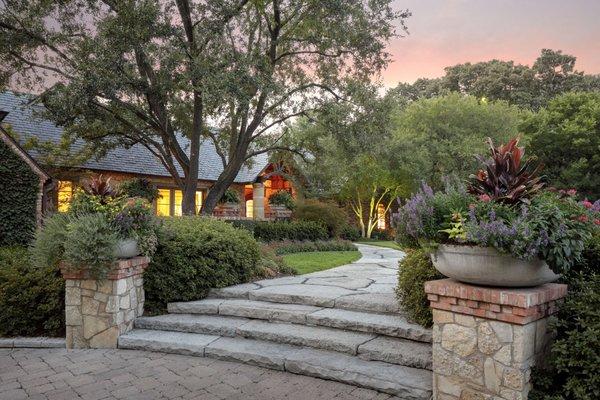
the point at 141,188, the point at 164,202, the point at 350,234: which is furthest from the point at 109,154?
the point at 350,234

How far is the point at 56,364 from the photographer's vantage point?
441 cm

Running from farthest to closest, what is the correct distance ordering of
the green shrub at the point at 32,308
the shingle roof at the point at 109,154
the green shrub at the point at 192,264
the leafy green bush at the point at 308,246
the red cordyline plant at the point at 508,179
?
the shingle roof at the point at 109,154 < the leafy green bush at the point at 308,246 < the green shrub at the point at 192,264 < the green shrub at the point at 32,308 < the red cordyline plant at the point at 508,179

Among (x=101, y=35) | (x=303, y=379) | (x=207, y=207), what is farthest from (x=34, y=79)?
(x=303, y=379)

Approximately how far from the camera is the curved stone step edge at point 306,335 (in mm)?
3793

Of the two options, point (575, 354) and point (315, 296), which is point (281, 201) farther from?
point (575, 354)

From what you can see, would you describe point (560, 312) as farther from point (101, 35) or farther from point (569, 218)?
point (101, 35)

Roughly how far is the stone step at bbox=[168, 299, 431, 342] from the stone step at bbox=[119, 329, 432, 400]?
0.40 m

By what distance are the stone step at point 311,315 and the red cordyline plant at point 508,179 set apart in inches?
56.7

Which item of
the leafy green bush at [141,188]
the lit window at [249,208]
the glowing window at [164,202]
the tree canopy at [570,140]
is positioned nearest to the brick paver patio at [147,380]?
the leafy green bush at [141,188]

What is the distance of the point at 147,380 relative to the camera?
391 cm

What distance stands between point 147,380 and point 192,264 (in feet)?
6.52

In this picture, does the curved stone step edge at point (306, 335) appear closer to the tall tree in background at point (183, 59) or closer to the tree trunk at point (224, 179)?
the tall tree in background at point (183, 59)

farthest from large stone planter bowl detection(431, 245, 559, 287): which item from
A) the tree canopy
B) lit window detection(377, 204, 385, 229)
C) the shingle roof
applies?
lit window detection(377, 204, 385, 229)

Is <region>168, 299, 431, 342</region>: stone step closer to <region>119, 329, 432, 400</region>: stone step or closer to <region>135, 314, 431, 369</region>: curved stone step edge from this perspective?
<region>135, 314, 431, 369</region>: curved stone step edge
